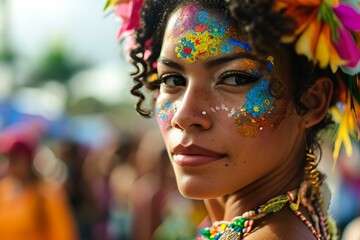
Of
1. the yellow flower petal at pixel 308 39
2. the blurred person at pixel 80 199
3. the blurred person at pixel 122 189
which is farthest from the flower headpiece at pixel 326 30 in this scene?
the blurred person at pixel 80 199

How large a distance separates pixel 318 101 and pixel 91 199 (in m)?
5.12

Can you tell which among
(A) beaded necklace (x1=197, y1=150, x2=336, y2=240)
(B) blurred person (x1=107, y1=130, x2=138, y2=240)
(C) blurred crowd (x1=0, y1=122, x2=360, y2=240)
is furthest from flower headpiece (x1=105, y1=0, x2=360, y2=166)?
(B) blurred person (x1=107, y1=130, x2=138, y2=240)

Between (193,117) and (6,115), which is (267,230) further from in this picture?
(6,115)

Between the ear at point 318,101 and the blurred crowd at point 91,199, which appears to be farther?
the blurred crowd at point 91,199

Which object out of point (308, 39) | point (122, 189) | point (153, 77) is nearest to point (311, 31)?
point (308, 39)

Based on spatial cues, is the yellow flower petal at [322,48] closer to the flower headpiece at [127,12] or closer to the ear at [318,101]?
the ear at [318,101]

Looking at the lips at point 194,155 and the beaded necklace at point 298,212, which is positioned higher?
the lips at point 194,155

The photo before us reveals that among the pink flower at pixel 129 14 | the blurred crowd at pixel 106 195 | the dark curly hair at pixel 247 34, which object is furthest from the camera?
the blurred crowd at pixel 106 195

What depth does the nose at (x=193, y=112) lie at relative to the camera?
247 cm

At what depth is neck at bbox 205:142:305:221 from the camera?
2.64 m

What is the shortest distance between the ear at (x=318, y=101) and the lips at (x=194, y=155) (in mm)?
400

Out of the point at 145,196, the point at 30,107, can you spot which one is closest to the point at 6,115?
the point at 30,107

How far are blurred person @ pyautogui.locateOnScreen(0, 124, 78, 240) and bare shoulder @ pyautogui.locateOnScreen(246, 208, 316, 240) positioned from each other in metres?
3.89

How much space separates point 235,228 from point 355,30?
83 cm
